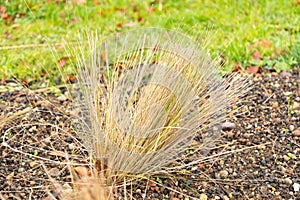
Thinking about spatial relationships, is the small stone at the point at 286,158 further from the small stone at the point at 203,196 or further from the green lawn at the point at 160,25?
the green lawn at the point at 160,25

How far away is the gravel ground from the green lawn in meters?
0.62

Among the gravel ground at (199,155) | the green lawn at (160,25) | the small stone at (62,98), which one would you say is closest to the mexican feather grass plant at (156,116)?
the gravel ground at (199,155)

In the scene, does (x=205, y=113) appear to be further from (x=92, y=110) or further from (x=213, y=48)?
(x=213, y=48)

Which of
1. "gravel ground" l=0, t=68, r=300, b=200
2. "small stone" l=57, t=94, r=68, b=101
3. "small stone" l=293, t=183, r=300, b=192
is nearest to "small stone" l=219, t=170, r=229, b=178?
"gravel ground" l=0, t=68, r=300, b=200

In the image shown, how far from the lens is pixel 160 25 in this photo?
430cm

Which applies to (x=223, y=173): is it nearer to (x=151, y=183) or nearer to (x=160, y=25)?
(x=151, y=183)

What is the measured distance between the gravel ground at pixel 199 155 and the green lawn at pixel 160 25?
62 centimetres

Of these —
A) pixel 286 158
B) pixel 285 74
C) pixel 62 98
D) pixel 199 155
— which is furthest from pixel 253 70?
pixel 62 98

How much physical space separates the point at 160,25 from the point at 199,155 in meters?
1.79

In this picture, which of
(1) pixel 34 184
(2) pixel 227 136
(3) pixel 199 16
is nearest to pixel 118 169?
(1) pixel 34 184

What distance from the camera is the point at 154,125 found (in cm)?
248

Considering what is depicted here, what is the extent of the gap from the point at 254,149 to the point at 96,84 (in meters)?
0.93

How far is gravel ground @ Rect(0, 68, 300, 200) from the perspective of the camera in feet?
8.36

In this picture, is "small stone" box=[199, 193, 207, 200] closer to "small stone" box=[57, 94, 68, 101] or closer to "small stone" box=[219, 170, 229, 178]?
"small stone" box=[219, 170, 229, 178]
